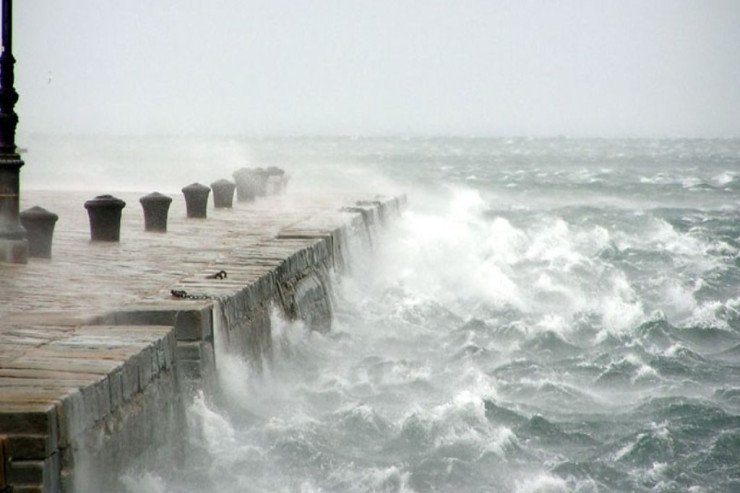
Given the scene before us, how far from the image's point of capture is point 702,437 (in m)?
9.58

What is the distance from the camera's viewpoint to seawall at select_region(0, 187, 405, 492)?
5.21 metres

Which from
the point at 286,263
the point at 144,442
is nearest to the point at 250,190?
the point at 286,263

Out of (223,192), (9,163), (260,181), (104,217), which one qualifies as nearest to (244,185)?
(260,181)

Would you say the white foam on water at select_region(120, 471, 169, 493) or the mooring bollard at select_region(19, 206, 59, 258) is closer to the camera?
the white foam on water at select_region(120, 471, 169, 493)

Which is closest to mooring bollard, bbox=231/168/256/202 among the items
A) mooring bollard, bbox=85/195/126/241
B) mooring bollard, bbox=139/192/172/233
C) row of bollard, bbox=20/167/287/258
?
row of bollard, bbox=20/167/287/258

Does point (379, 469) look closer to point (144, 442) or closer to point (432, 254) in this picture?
point (144, 442)

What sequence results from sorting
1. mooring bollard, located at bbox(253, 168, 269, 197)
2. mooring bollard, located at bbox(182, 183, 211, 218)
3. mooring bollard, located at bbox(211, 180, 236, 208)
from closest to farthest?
1. mooring bollard, located at bbox(182, 183, 211, 218)
2. mooring bollard, located at bbox(211, 180, 236, 208)
3. mooring bollard, located at bbox(253, 168, 269, 197)

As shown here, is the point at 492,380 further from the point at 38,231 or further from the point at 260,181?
the point at 260,181

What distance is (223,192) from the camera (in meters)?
17.6

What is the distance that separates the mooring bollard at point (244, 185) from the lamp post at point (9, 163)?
9332mm

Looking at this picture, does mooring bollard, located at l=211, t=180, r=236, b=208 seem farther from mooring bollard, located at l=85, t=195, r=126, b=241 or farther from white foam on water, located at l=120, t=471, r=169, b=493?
white foam on water, located at l=120, t=471, r=169, b=493

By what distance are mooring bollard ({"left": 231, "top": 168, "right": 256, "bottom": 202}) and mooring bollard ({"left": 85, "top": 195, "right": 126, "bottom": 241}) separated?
7.21 metres

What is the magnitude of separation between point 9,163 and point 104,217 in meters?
2.46

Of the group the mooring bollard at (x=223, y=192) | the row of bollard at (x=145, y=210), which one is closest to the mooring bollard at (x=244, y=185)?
the row of bollard at (x=145, y=210)
